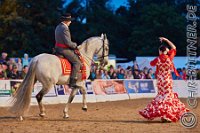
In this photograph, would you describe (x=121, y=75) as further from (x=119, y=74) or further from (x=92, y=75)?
(x=92, y=75)

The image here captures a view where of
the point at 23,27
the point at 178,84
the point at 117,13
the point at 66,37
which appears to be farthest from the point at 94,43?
the point at 117,13

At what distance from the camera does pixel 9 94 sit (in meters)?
17.5

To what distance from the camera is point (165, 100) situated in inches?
458

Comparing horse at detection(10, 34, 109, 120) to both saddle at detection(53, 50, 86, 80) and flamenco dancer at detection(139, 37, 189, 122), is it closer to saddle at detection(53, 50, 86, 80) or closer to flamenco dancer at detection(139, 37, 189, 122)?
saddle at detection(53, 50, 86, 80)

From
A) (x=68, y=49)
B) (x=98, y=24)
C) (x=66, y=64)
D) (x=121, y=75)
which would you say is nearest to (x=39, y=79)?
(x=66, y=64)

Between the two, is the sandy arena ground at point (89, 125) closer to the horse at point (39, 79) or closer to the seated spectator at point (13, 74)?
the horse at point (39, 79)

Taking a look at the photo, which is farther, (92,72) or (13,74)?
(92,72)

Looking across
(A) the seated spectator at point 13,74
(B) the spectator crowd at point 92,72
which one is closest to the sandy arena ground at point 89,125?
(B) the spectator crowd at point 92,72

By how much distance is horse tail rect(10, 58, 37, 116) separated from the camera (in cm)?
1210

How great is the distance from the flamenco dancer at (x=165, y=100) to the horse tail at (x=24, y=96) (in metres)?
3.12

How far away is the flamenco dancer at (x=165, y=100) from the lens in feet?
38.0

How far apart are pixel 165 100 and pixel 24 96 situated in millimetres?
3794

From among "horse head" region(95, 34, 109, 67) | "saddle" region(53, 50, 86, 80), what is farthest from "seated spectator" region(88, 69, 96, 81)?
"saddle" region(53, 50, 86, 80)

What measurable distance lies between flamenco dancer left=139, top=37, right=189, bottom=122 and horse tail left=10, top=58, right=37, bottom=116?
3123mm
